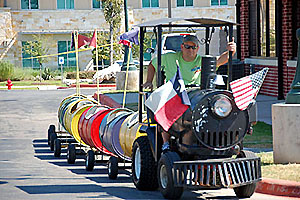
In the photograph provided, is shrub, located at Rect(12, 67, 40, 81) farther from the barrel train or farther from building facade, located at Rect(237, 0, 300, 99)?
the barrel train

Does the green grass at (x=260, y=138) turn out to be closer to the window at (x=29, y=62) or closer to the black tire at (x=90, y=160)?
the black tire at (x=90, y=160)

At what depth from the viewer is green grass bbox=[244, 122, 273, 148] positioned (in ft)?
43.6

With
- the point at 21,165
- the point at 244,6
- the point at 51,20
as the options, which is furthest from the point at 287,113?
the point at 51,20

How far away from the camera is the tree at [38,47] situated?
169ft

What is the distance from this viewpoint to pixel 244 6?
25.7 m

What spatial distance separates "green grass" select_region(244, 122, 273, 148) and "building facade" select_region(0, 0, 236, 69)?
39.3m

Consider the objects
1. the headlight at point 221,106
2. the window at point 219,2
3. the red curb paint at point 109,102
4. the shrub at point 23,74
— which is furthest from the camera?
the window at point 219,2

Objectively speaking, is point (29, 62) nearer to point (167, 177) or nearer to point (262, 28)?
point (262, 28)

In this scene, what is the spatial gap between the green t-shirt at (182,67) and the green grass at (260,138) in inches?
144

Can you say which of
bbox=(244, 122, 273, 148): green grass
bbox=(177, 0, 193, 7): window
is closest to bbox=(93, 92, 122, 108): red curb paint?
bbox=(244, 122, 273, 148): green grass

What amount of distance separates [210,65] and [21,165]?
4.68 m

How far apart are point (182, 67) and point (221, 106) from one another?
1.34 meters

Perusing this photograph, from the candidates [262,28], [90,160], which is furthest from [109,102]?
[90,160]

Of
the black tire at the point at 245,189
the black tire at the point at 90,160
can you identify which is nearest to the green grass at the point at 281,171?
the black tire at the point at 245,189
